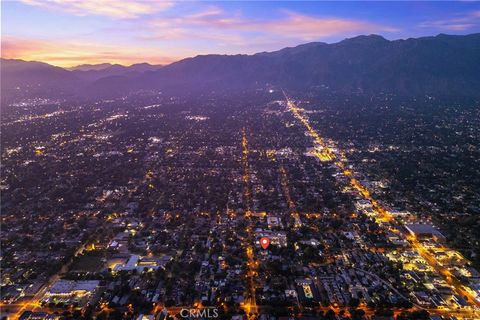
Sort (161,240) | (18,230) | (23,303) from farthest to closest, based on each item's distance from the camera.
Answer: (18,230) < (161,240) < (23,303)

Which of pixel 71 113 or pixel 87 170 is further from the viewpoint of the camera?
pixel 71 113

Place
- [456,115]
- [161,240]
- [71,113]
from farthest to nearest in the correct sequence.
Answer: [71,113]
[456,115]
[161,240]

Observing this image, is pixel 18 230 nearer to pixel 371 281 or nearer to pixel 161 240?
pixel 161 240

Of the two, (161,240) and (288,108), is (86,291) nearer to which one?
(161,240)

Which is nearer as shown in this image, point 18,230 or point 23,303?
point 23,303

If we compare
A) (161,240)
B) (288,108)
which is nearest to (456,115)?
(288,108)

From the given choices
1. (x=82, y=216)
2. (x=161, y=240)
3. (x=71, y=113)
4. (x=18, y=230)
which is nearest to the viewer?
(x=161, y=240)

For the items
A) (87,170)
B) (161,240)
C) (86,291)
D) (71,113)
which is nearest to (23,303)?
(86,291)

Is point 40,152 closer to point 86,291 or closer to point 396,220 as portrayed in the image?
point 86,291

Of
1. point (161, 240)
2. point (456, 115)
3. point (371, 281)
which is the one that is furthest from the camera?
point (456, 115)
